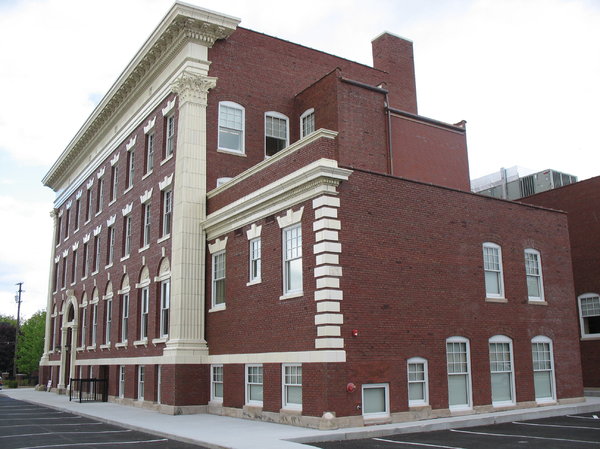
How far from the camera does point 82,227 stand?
42.1 meters

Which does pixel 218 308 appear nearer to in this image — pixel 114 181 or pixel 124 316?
pixel 124 316

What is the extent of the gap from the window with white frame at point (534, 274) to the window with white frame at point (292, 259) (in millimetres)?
9834

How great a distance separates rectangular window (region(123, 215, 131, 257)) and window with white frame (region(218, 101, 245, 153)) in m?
8.86

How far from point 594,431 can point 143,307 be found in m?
20.2

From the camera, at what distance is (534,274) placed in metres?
24.2

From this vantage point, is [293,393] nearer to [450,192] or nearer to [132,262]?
[450,192]

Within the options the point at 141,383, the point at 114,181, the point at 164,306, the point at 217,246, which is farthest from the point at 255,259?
the point at 114,181

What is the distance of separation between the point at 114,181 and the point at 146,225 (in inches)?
291

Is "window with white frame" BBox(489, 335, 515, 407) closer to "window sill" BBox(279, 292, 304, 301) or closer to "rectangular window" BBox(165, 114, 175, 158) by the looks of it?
"window sill" BBox(279, 292, 304, 301)

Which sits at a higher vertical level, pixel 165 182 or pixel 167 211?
pixel 165 182

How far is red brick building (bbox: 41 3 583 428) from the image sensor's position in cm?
1862

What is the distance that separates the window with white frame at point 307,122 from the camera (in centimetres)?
2767

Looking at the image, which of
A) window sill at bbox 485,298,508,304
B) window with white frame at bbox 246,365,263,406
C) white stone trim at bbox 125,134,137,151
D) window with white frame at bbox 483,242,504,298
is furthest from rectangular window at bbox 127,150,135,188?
window sill at bbox 485,298,508,304

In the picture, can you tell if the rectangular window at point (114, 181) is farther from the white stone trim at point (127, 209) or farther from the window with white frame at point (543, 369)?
the window with white frame at point (543, 369)
